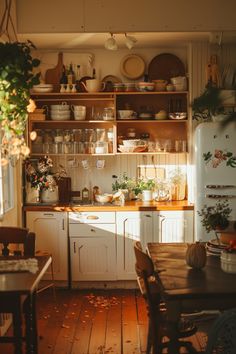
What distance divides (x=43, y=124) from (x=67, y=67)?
68 centimetres

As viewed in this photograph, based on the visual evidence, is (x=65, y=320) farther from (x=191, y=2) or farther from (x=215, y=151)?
(x=191, y=2)

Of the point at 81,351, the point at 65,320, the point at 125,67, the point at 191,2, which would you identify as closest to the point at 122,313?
the point at 65,320

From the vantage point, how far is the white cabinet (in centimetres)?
509

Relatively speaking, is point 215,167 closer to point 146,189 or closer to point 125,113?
point 146,189

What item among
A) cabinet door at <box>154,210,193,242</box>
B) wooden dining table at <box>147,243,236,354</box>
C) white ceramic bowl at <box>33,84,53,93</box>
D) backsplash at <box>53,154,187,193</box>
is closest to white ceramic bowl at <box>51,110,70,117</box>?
white ceramic bowl at <box>33,84,53,93</box>

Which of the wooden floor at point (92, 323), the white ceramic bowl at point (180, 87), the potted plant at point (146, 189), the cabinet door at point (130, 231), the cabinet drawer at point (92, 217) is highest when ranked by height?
the white ceramic bowl at point (180, 87)

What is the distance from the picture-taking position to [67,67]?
217 inches

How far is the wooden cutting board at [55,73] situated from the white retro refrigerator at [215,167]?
67.7 inches

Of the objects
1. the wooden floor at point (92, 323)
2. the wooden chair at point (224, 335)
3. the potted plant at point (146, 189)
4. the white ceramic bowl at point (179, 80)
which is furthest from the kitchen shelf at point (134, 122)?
the wooden chair at point (224, 335)

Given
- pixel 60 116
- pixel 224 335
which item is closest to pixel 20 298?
pixel 224 335

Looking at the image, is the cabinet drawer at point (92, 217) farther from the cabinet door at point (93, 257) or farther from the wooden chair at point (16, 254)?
the wooden chair at point (16, 254)

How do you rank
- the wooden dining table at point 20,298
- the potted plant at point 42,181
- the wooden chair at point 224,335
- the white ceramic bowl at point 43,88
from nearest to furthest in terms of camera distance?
the wooden chair at point 224,335, the wooden dining table at point 20,298, the potted plant at point 42,181, the white ceramic bowl at point 43,88

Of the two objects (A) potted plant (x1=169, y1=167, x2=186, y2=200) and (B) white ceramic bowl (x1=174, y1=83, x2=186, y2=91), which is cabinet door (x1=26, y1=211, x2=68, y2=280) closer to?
(A) potted plant (x1=169, y1=167, x2=186, y2=200)

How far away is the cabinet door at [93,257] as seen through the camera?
5.11 metres
